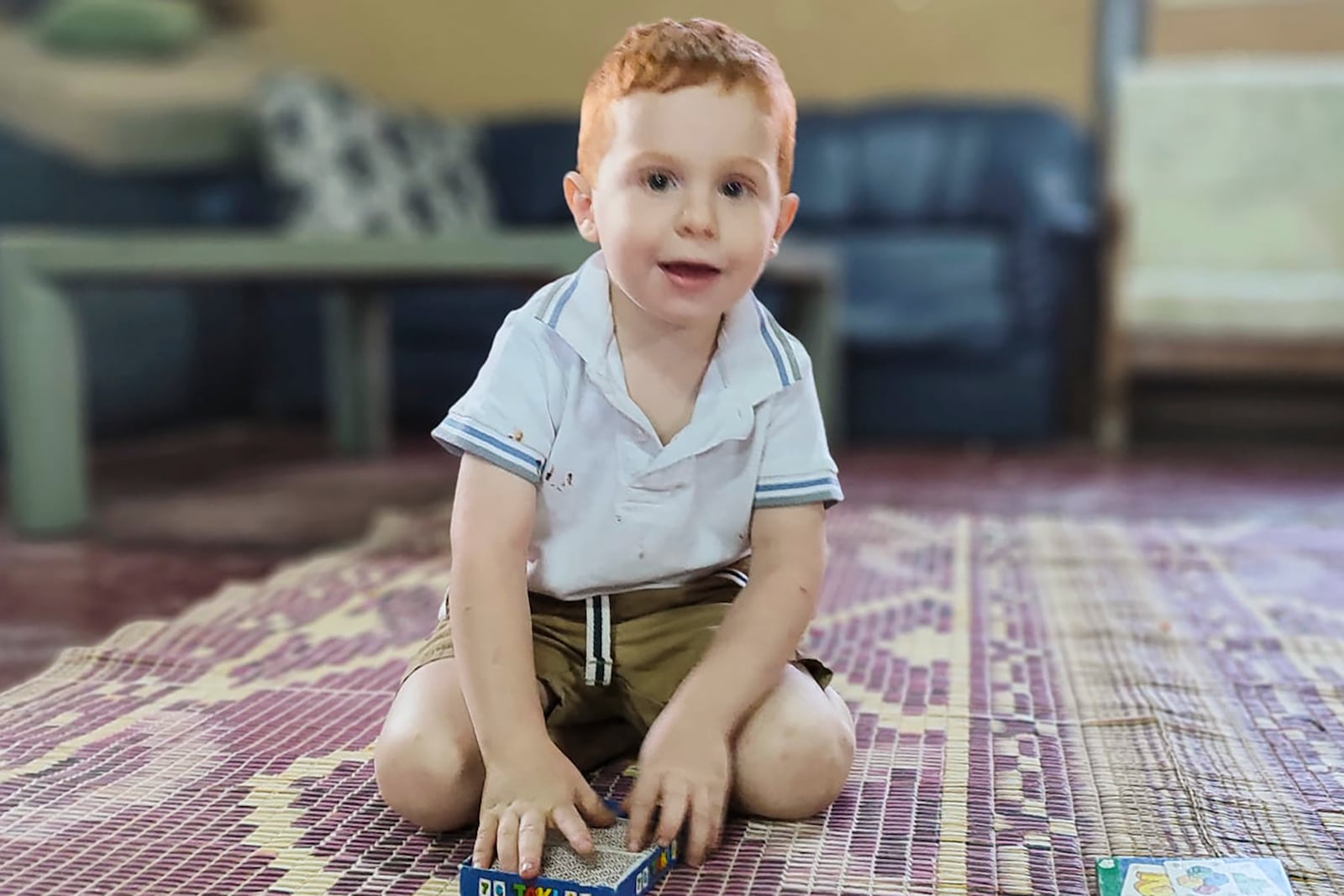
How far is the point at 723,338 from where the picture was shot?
2.88 ft

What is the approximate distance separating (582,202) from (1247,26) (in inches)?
117

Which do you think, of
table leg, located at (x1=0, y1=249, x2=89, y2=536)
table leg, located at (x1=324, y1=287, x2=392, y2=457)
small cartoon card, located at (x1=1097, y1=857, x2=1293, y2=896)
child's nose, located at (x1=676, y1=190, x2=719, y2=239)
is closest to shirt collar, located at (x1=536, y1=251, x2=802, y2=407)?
child's nose, located at (x1=676, y1=190, x2=719, y2=239)

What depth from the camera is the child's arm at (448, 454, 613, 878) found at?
0.73 m

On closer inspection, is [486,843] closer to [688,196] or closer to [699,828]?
[699,828]

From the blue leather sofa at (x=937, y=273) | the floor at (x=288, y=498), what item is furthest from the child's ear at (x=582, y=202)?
the blue leather sofa at (x=937, y=273)

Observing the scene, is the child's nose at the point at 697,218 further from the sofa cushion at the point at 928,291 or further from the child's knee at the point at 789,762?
the sofa cushion at the point at 928,291

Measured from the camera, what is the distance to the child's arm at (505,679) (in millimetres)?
727

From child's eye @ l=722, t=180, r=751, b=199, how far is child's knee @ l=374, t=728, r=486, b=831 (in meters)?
0.36

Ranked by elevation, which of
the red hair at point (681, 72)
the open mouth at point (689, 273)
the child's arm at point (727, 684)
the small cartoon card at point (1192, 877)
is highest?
the red hair at point (681, 72)

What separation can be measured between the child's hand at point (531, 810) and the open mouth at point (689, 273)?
10.8 inches

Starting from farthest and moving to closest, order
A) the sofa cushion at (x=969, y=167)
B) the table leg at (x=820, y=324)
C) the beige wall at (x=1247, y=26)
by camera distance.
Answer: the beige wall at (x=1247, y=26) → the sofa cushion at (x=969, y=167) → the table leg at (x=820, y=324)

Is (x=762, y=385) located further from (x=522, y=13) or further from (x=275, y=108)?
(x=522, y=13)

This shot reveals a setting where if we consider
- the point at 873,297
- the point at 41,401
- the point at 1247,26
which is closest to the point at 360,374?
the point at 41,401

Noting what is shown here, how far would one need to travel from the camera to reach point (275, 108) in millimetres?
2975
